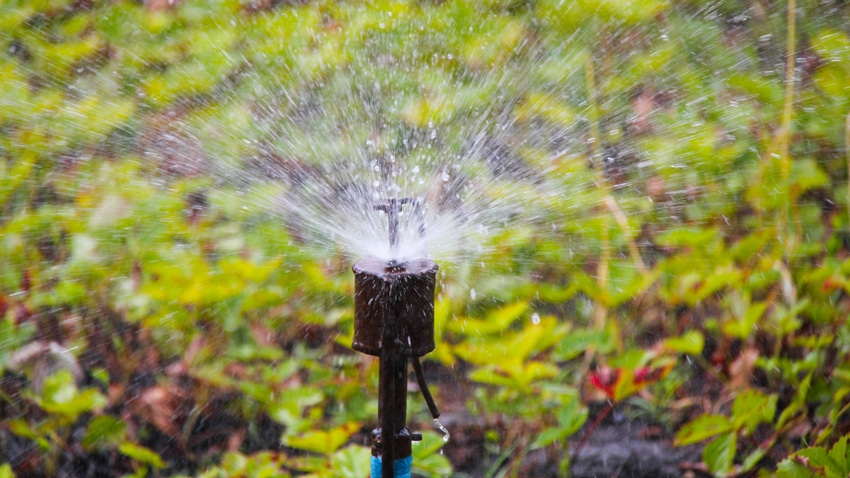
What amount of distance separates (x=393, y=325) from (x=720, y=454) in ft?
2.53

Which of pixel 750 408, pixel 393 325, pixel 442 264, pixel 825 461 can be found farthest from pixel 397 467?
pixel 442 264

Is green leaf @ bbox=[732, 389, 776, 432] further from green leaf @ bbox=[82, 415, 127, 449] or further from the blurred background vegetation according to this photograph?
green leaf @ bbox=[82, 415, 127, 449]

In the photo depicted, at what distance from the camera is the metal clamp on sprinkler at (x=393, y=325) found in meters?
0.96

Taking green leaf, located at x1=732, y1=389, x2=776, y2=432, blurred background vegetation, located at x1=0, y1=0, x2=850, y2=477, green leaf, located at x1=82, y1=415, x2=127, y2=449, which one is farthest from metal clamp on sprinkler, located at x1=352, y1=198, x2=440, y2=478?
green leaf, located at x1=82, y1=415, x2=127, y2=449

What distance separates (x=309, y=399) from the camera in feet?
5.15

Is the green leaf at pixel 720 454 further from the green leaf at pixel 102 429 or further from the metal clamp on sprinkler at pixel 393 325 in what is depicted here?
the green leaf at pixel 102 429

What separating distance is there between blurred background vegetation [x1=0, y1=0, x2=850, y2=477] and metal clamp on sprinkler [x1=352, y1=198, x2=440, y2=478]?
329 mm

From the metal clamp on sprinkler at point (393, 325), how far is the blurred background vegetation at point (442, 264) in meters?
0.33

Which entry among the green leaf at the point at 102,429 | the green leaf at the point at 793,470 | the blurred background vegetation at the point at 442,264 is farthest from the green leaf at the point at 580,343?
the green leaf at the point at 102,429

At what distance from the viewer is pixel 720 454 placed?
4.64 ft

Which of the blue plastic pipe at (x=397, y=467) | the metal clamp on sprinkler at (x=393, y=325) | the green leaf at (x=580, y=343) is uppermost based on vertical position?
the metal clamp on sprinkler at (x=393, y=325)

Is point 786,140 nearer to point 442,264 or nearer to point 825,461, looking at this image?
point 442,264

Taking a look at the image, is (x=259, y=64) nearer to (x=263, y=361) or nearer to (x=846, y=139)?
(x=263, y=361)

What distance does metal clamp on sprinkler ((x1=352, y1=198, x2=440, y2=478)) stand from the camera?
96 cm
